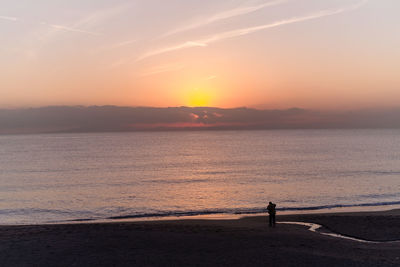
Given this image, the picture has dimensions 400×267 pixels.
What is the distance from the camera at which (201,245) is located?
695 inches

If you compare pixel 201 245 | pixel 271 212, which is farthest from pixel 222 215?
pixel 201 245

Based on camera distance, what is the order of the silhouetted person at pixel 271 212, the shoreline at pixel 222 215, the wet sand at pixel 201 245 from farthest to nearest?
the shoreline at pixel 222 215, the silhouetted person at pixel 271 212, the wet sand at pixel 201 245

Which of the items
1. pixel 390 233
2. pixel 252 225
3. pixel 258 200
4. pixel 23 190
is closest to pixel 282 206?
pixel 258 200

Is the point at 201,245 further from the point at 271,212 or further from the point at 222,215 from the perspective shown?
the point at 222,215

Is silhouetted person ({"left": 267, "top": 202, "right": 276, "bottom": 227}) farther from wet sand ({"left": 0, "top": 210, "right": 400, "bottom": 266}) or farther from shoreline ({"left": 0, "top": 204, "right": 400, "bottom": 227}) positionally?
shoreline ({"left": 0, "top": 204, "right": 400, "bottom": 227})

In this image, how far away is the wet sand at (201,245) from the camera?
49.3 feet

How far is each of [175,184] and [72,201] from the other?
1523cm

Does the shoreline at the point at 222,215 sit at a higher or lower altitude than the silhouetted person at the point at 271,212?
lower

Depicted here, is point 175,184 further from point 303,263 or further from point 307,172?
point 303,263

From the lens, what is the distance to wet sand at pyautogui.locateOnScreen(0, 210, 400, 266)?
49.3 ft

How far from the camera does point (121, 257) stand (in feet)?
51.3

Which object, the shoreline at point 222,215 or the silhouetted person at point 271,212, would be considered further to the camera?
the shoreline at point 222,215

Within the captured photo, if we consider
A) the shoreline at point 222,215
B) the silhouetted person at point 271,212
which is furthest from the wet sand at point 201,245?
the shoreline at point 222,215

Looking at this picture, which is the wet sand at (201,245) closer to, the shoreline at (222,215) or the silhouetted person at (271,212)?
the silhouetted person at (271,212)
